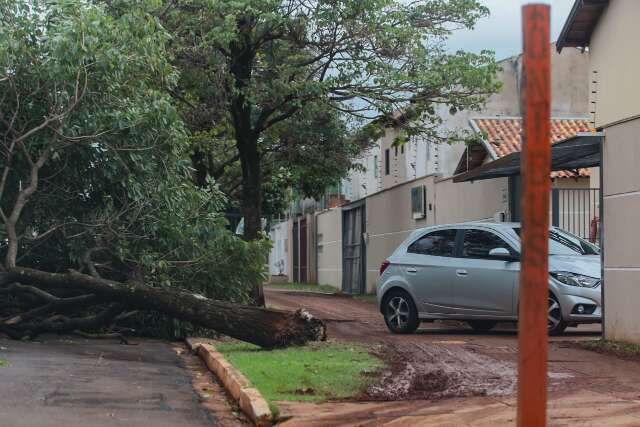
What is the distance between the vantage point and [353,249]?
38.1 metres

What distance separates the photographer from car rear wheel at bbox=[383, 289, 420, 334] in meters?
15.6

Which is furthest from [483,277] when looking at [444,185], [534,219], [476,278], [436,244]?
[534,219]

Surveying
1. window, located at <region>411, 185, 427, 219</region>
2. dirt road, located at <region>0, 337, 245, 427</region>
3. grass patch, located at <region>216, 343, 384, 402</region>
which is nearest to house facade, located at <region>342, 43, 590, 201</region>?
window, located at <region>411, 185, 427, 219</region>

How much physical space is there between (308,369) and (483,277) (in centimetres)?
559

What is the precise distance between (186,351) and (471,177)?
300 inches

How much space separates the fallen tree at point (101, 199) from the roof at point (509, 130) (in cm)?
1255

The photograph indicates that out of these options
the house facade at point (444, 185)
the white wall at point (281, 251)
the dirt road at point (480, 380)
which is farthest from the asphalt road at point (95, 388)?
the white wall at point (281, 251)

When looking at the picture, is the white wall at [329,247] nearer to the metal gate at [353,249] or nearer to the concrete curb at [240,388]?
the metal gate at [353,249]

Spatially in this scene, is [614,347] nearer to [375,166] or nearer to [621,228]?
[621,228]

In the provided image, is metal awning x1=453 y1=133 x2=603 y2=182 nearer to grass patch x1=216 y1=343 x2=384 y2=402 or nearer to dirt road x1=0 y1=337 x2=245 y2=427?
grass patch x1=216 y1=343 x2=384 y2=402

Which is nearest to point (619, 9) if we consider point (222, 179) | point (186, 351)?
point (186, 351)

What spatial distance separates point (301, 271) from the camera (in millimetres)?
51719

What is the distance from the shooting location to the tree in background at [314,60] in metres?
20.4

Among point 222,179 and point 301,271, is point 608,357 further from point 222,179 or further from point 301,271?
point 301,271
